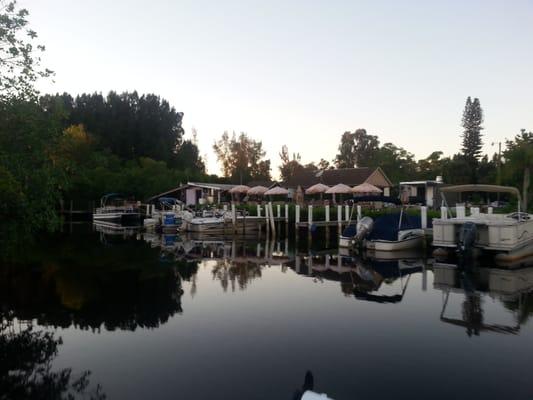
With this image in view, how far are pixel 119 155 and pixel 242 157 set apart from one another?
21.2m

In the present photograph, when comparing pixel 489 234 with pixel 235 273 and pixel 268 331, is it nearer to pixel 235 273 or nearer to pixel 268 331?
pixel 235 273

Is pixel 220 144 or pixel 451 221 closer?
pixel 451 221

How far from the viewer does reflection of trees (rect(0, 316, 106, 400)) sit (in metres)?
6.74

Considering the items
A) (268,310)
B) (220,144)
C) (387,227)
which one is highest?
(220,144)

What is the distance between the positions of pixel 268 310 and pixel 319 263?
326 inches

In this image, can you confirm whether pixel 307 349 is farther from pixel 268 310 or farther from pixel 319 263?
pixel 319 263

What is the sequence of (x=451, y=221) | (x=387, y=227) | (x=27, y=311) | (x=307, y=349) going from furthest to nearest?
(x=387, y=227)
(x=451, y=221)
(x=27, y=311)
(x=307, y=349)

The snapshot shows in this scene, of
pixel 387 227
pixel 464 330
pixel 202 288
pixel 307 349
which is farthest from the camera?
pixel 387 227

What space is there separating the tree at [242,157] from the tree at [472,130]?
3369 centimetres

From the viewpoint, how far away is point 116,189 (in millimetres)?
58469

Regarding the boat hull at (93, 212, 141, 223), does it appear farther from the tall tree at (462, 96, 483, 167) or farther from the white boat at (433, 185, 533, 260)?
the tall tree at (462, 96, 483, 167)

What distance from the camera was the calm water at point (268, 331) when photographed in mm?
7055

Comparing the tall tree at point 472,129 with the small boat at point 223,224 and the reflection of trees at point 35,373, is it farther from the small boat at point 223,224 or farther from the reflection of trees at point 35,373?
the reflection of trees at point 35,373

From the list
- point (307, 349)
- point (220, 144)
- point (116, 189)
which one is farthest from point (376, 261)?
point (220, 144)
